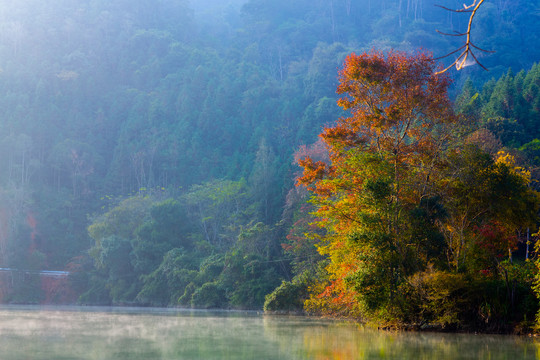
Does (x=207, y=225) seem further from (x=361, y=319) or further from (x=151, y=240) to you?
(x=361, y=319)

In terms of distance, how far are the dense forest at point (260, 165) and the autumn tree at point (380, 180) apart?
0.23 ft

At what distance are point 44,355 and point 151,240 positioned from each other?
3225 centimetres

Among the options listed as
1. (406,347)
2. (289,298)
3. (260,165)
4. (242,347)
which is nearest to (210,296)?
(289,298)

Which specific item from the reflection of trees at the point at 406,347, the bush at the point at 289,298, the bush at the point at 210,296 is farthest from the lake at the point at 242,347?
the bush at the point at 210,296

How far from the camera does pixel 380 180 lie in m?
15.1

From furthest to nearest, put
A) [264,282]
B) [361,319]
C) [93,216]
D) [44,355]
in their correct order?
[93,216]
[264,282]
[361,319]
[44,355]

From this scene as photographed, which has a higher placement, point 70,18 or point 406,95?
point 70,18

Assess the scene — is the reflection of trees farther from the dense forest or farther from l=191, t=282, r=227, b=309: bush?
l=191, t=282, r=227, b=309: bush

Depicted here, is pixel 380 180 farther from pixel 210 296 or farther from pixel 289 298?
pixel 210 296

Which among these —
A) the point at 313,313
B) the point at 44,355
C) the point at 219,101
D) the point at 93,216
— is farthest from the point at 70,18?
the point at 44,355

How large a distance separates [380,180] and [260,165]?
33.3 metres

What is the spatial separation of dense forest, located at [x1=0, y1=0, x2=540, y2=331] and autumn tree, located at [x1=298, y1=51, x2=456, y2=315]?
0.07m

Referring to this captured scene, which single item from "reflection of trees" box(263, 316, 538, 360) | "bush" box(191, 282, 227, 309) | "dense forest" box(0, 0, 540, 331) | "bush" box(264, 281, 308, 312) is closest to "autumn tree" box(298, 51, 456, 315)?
"dense forest" box(0, 0, 540, 331)

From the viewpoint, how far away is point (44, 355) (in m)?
7.94
